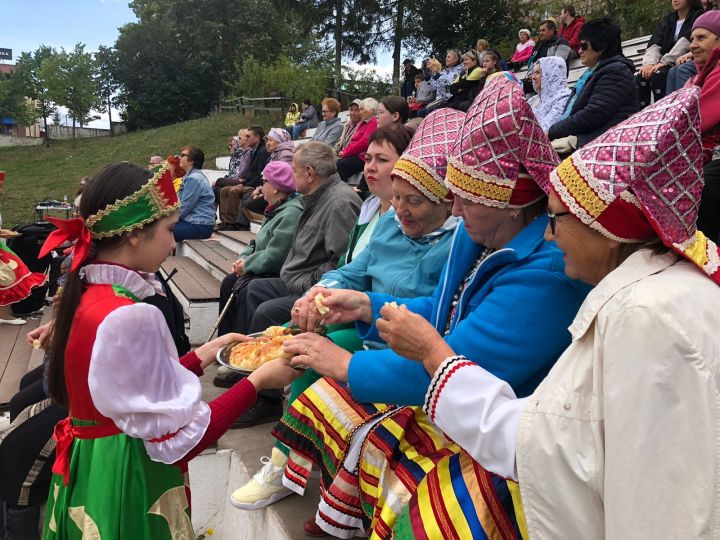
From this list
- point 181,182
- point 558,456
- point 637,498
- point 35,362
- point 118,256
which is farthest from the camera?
point 181,182

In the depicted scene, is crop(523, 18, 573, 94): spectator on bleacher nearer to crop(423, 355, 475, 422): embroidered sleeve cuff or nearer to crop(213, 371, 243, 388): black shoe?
crop(213, 371, 243, 388): black shoe

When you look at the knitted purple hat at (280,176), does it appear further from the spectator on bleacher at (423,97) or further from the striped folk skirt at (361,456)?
the spectator on bleacher at (423,97)

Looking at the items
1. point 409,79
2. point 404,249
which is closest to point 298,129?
point 409,79

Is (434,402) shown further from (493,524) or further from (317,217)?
(317,217)

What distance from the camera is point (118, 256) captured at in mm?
2074

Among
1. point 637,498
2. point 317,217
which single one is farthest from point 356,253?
point 637,498

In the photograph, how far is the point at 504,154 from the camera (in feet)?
6.28

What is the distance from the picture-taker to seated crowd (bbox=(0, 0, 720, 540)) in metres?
1.24

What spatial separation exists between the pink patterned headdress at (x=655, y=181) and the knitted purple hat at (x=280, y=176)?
404 centimetres

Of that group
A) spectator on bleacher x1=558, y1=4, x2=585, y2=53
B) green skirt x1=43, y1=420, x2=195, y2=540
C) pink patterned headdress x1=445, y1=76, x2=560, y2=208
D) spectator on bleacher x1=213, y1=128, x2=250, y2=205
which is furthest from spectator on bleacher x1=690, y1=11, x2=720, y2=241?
spectator on bleacher x1=558, y1=4, x2=585, y2=53

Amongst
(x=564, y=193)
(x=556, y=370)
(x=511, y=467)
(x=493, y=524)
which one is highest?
(x=564, y=193)

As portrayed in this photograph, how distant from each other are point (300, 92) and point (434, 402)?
27.5 meters

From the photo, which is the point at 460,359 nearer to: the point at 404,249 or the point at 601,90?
the point at 404,249

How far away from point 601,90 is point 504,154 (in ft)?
12.4
